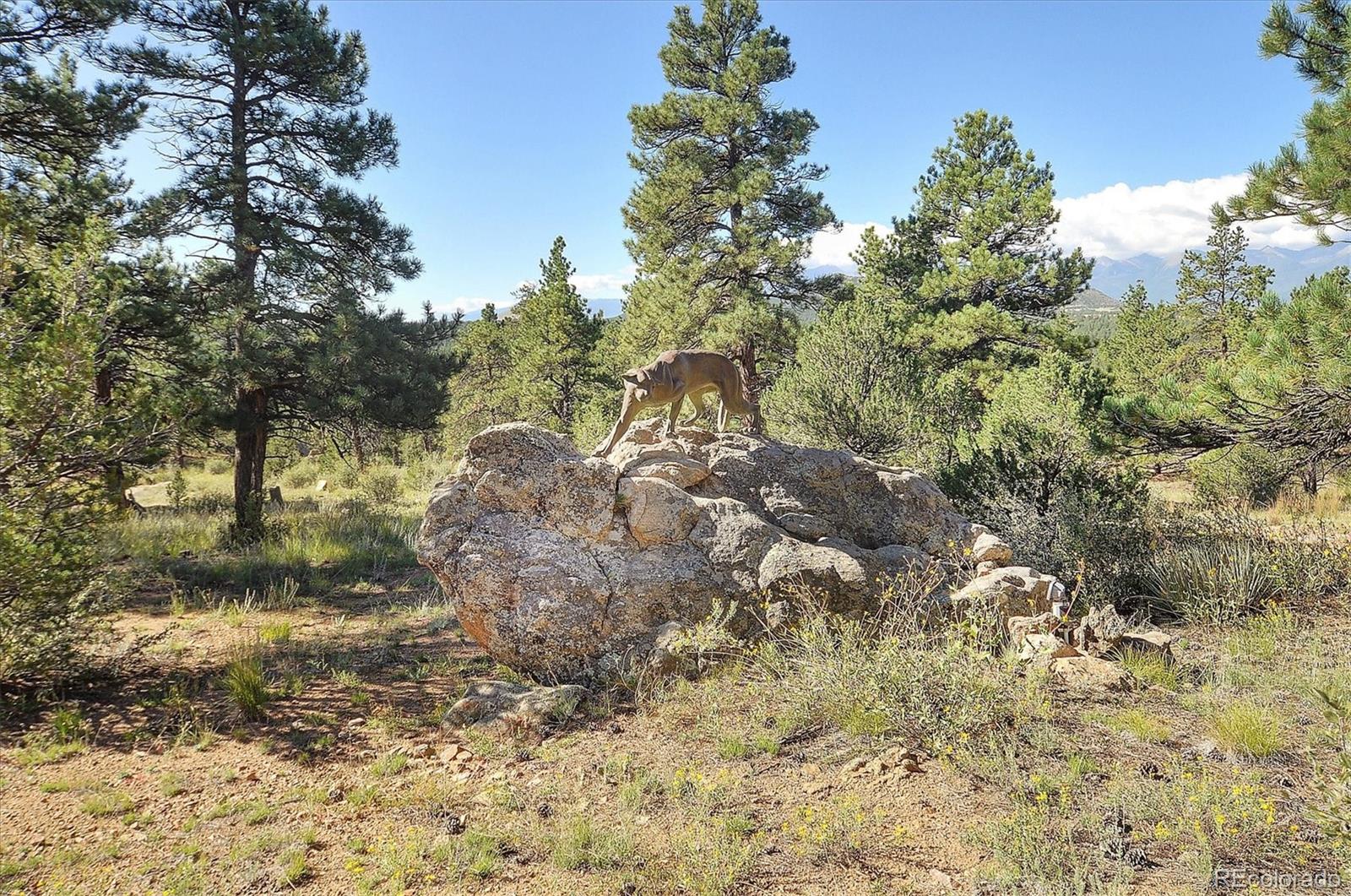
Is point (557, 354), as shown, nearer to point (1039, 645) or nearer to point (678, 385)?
point (678, 385)

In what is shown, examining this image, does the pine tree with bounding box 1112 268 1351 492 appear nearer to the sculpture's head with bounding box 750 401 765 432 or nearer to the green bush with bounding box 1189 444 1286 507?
the sculpture's head with bounding box 750 401 765 432

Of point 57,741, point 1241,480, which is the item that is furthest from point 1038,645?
point 1241,480

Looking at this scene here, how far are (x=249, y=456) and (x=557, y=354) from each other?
421 inches

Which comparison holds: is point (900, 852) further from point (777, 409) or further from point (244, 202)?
point (244, 202)

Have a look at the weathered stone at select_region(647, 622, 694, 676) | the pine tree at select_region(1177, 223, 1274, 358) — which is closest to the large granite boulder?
the weathered stone at select_region(647, 622, 694, 676)

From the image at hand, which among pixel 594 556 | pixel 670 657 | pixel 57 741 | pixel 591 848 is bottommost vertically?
pixel 57 741

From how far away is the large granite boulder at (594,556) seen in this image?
16.6 feet

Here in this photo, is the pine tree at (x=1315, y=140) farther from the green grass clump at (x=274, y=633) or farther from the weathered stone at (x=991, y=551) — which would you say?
the green grass clump at (x=274, y=633)

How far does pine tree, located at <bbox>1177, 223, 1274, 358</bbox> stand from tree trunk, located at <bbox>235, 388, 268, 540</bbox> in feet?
86.9

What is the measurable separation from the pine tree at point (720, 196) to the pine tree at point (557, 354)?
434 cm

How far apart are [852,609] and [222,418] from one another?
962cm

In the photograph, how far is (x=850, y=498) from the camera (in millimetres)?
A: 6570

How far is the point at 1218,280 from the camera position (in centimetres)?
2348

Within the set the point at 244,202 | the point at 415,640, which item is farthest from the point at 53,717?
the point at 244,202
